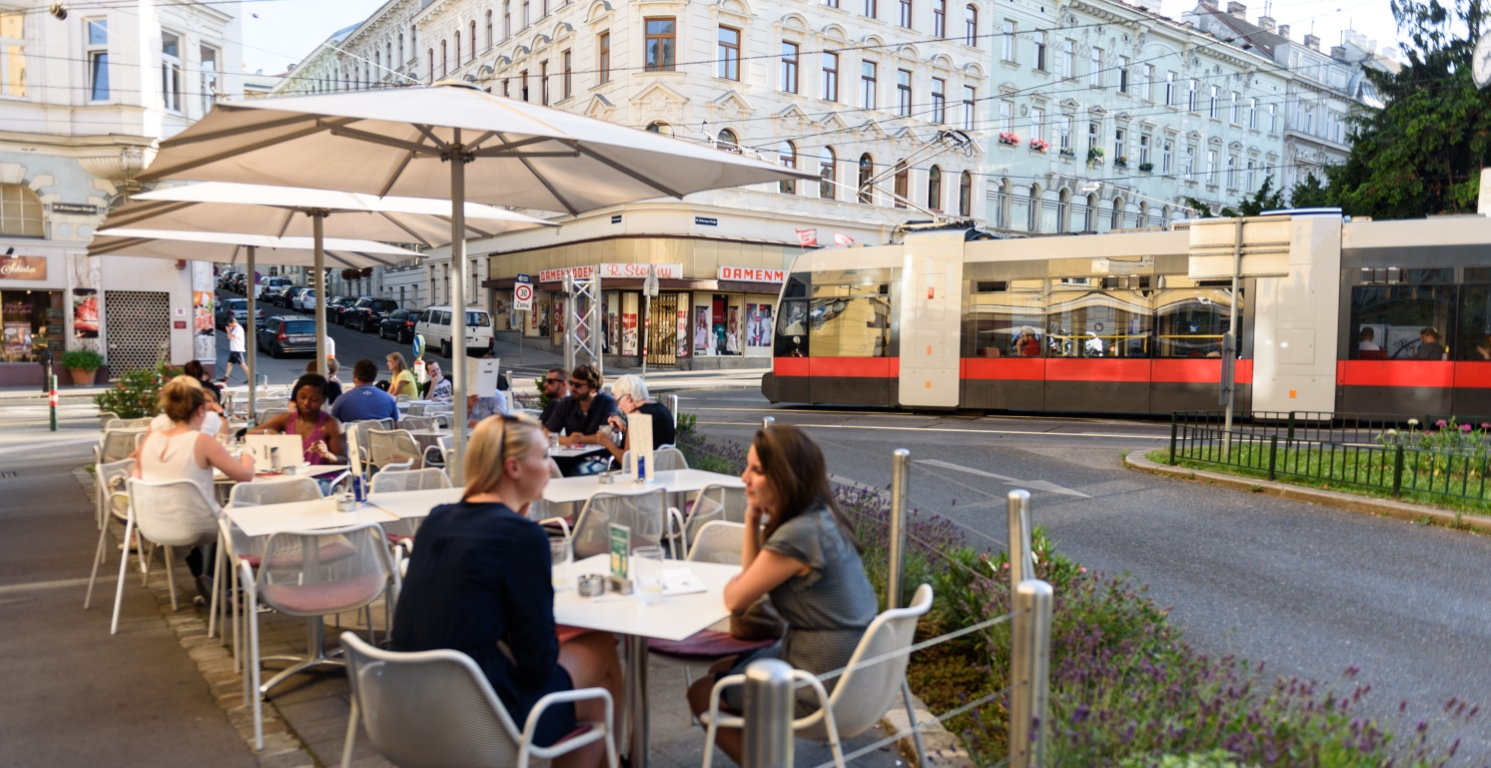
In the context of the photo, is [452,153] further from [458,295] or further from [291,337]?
[291,337]

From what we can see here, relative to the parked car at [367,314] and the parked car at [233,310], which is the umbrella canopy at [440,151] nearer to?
the parked car at [233,310]

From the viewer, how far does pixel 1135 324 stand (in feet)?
57.8

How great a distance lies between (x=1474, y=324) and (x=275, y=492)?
1732 cm

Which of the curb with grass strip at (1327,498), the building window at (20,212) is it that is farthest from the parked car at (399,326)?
the curb with grass strip at (1327,498)

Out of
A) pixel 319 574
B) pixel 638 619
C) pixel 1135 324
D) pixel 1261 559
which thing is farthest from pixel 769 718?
pixel 1135 324

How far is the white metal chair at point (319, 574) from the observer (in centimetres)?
446

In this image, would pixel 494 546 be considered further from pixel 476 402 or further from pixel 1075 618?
pixel 476 402

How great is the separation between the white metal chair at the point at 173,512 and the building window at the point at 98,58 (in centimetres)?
2501

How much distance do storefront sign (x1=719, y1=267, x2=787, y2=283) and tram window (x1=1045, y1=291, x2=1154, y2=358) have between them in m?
18.7

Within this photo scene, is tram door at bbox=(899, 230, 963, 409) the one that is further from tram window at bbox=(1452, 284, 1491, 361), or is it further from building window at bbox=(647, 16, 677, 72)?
building window at bbox=(647, 16, 677, 72)

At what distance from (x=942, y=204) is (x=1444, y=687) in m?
38.1

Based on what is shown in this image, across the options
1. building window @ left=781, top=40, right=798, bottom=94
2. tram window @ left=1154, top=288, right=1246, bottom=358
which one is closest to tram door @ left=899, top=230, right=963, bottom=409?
tram window @ left=1154, top=288, right=1246, bottom=358

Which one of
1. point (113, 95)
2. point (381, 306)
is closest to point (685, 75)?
point (113, 95)

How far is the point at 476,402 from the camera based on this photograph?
1060cm
